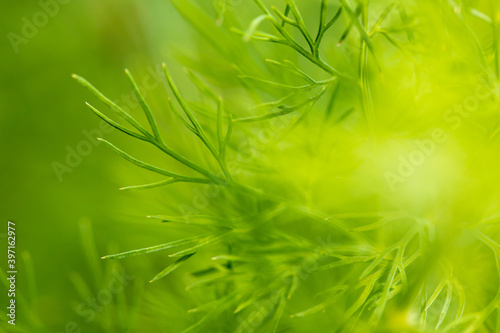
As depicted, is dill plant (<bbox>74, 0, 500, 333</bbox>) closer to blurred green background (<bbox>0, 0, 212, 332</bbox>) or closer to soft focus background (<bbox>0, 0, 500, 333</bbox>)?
soft focus background (<bbox>0, 0, 500, 333</bbox>)

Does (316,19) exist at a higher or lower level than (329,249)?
higher

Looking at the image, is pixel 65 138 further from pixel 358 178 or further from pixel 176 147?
pixel 358 178

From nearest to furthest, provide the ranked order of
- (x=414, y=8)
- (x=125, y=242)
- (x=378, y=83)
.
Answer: (x=414, y=8)
(x=378, y=83)
(x=125, y=242)

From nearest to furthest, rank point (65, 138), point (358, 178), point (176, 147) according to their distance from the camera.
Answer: point (358, 178), point (176, 147), point (65, 138)

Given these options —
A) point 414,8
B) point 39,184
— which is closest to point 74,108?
point 39,184

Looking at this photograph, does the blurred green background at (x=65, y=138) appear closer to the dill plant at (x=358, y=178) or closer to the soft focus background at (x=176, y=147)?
the soft focus background at (x=176, y=147)

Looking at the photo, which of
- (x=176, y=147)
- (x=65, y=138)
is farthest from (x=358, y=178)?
(x=65, y=138)

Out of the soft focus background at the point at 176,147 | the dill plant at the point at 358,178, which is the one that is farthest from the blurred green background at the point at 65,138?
the dill plant at the point at 358,178

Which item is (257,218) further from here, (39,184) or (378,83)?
(39,184)
